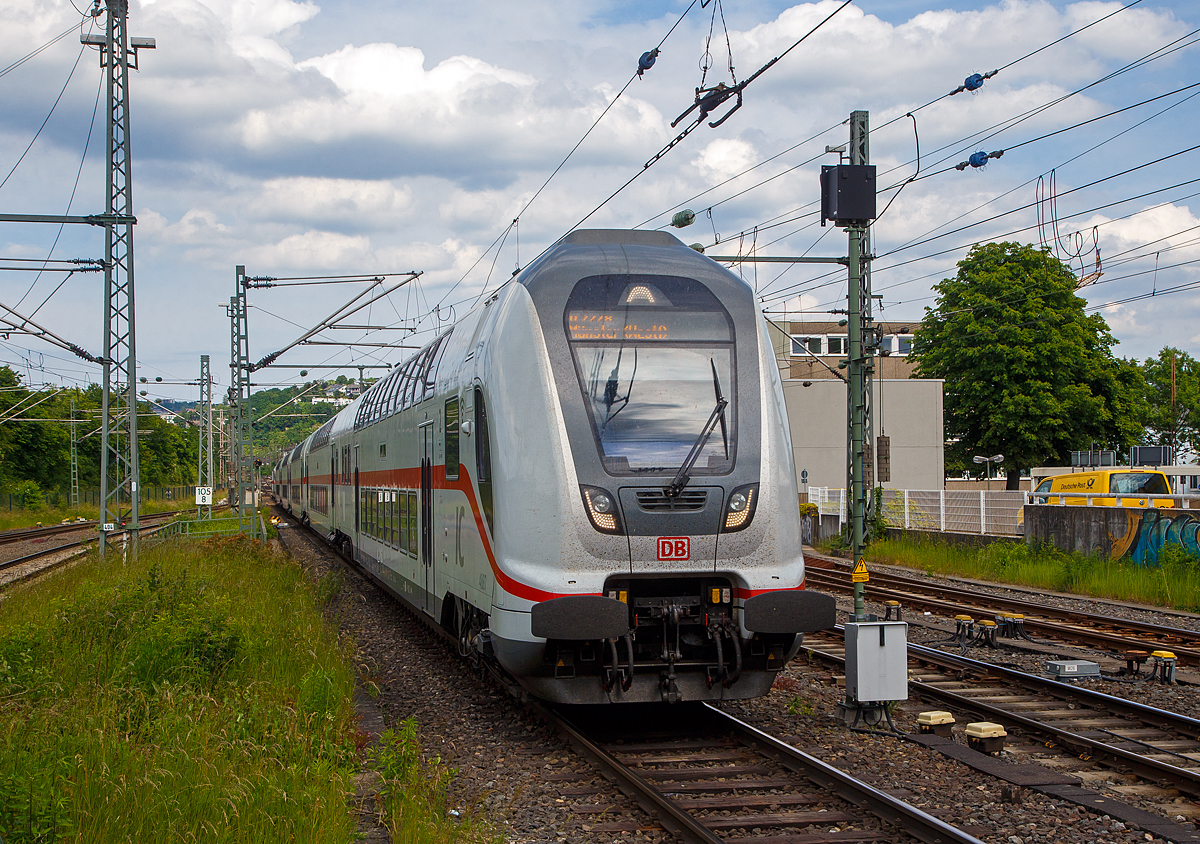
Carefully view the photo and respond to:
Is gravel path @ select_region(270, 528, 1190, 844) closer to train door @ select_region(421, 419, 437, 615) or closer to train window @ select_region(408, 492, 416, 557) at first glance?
train door @ select_region(421, 419, 437, 615)

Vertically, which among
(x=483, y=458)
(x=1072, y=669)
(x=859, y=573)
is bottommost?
(x=1072, y=669)

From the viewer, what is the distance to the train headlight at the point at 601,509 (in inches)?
289

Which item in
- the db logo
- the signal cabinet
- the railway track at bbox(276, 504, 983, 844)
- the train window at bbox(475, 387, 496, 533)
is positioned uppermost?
the signal cabinet

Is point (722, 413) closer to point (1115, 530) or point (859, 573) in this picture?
point (859, 573)

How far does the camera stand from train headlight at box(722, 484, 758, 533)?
7574mm

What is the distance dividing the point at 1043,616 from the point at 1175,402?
67.4m

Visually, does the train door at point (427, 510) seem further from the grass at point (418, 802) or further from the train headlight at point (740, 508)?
the train headlight at point (740, 508)

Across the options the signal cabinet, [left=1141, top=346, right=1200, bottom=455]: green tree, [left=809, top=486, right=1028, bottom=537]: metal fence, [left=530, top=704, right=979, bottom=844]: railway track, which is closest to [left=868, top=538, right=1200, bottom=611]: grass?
[left=809, top=486, right=1028, bottom=537]: metal fence

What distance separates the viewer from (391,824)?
18.5ft

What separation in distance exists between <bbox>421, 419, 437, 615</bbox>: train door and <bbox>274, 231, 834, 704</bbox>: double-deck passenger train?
2.37 meters

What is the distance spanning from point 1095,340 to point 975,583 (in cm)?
2568

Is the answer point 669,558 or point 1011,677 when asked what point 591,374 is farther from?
point 1011,677

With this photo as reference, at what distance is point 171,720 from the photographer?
6.37 meters

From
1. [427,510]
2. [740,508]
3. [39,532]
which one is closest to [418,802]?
[740,508]
